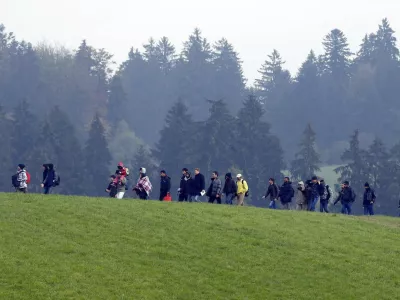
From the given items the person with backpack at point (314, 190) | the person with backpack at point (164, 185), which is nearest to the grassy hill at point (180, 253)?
the person with backpack at point (164, 185)

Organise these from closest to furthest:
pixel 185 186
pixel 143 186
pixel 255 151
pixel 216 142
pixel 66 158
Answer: pixel 143 186 < pixel 185 186 < pixel 216 142 < pixel 66 158 < pixel 255 151

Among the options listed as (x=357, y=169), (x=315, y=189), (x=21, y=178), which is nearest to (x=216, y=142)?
(x=357, y=169)

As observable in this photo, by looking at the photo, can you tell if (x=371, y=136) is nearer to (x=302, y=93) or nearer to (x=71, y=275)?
(x=302, y=93)

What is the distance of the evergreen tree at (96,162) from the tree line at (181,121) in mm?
154

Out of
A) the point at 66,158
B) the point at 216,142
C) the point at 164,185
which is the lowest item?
the point at 164,185

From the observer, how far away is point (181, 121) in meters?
132

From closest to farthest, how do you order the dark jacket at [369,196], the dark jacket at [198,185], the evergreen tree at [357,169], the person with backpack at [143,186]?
the person with backpack at [143,186], the dark jacket at [198,185], the dark jacket at [369,196], the evergreen tree at [357,169]

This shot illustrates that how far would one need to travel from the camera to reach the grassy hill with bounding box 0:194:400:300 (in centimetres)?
2730

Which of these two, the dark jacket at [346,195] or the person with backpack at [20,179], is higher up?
the dark jacket at [346,195]

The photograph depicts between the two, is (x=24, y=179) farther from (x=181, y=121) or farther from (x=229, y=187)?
(x=181, y=121)

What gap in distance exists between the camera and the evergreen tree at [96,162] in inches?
4850

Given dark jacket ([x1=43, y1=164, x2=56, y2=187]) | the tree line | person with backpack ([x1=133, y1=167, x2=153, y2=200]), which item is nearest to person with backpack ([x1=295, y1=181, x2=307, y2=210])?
person with backpack ([x1=133, y1=167, x2=153, y2=200])

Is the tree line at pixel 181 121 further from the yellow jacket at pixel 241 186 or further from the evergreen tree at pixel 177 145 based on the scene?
the yellow jacket at pixel 241 186

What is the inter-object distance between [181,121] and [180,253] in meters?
102
